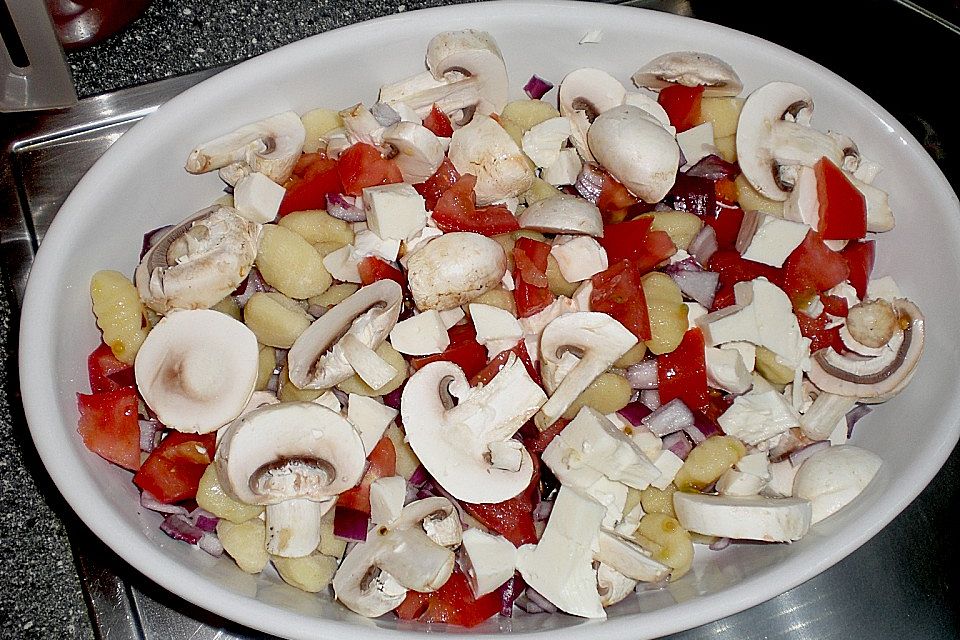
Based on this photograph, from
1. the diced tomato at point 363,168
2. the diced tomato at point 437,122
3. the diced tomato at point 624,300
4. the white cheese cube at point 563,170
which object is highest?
the diced tomato at point 437,122

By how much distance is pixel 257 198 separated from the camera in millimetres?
1197

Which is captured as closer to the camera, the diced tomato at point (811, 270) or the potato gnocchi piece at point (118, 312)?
the potato gnocchi piece at point (118, 312)

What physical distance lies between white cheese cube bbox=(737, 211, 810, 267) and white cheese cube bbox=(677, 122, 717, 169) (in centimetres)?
14

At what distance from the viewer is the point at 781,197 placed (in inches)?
51.9

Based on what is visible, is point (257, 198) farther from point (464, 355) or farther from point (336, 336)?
point (464, 355)

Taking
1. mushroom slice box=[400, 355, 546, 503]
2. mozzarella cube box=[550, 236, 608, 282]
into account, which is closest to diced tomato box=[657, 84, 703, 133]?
mozzarella cube box=[550, 236, 608, 282]

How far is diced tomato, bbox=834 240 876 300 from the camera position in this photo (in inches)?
52.2

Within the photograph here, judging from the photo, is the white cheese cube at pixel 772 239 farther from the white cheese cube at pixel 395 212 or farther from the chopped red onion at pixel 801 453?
the white cheese cube at pixel 395 212

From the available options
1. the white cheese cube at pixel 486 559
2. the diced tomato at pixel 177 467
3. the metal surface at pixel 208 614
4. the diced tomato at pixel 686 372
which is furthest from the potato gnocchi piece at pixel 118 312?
the diced tomato at pixel 686 372

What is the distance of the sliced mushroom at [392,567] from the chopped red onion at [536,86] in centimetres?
65

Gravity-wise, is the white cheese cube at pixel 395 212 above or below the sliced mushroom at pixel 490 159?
below

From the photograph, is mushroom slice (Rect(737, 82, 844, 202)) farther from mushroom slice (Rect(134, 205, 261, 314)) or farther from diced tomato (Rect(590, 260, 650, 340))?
mushroom slice (Rect(134, 205, 261, 314))

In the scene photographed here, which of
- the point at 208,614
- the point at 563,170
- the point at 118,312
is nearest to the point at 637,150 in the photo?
the point at 563,170

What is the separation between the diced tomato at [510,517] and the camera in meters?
1.17
